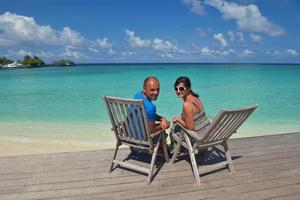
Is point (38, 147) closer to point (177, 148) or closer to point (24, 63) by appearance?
point (177, 148)

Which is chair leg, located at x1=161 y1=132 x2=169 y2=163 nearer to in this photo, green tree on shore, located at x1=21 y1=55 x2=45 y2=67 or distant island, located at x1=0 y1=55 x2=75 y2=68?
distant island, located at x1=0 y1=55 x2=75 y2=68

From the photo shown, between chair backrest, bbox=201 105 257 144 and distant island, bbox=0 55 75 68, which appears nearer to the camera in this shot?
chair backrest, bbox=201 105 257 144

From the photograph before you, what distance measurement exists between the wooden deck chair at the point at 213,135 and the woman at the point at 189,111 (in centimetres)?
7

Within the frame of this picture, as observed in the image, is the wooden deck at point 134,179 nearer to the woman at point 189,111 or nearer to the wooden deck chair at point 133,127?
the wooden deck chair at point 133,127

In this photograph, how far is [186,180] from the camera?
343 cm

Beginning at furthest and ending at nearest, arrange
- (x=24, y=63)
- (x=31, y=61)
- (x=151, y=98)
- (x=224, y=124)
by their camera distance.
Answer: (x=31, y=61)
(x=24, y=63)
(x=151, y=98)
(x=224, y=124)

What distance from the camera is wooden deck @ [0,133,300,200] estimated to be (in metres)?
3.08

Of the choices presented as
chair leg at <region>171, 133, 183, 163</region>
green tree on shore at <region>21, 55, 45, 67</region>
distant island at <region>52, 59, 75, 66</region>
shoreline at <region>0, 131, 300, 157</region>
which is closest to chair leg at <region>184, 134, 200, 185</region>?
chair leg at <region>171, 133, 183, 163</region>

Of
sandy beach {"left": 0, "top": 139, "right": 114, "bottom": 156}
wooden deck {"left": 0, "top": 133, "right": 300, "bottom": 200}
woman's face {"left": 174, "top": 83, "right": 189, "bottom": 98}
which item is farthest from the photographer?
sandy beach {"left": 0, "top": 139, "right": 114, "bottom": 156}

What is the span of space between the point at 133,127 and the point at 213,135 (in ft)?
2.91

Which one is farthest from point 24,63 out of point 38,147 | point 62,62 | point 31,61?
point 38,147

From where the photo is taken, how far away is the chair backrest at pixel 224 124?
10.6ft

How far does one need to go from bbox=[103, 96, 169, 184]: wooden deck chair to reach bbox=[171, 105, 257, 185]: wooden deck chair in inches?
10.8

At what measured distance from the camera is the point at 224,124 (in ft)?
11.2
